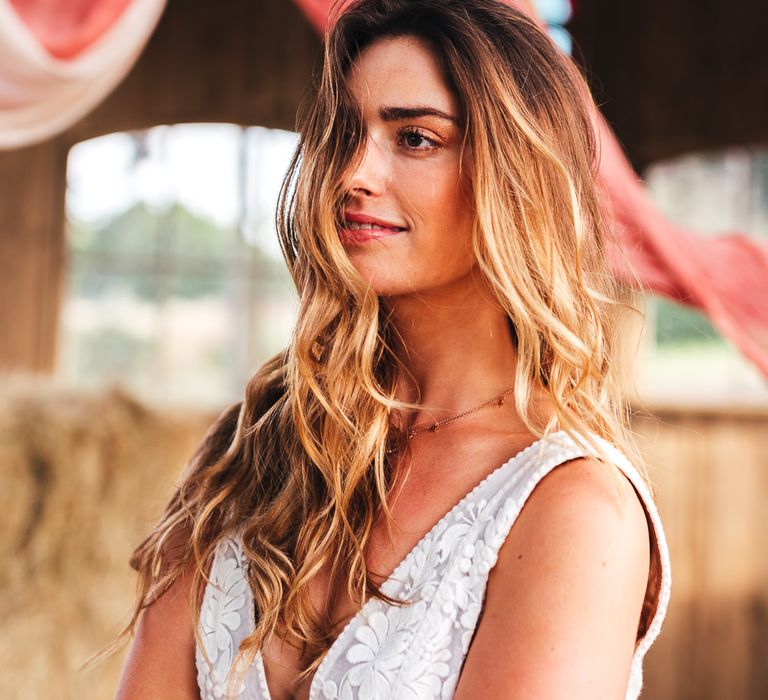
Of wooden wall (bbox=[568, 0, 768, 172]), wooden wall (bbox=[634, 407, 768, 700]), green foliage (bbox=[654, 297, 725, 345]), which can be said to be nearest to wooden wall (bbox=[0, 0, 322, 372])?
wooden wall (bbox=[568, 0, 768, 172])

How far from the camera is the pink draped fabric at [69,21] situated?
168cm

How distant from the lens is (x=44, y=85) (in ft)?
5.76

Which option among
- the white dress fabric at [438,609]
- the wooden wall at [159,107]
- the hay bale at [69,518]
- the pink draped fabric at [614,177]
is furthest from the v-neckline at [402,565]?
the wooden wall at [159,107]

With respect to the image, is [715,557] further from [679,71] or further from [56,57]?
[56,57]

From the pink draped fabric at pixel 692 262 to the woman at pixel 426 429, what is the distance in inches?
20.7

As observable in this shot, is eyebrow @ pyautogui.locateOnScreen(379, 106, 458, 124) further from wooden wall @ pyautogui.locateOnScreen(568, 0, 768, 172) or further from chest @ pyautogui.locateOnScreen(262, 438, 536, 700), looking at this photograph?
wooden wall @ pyautogui.locateOnScreen(568, 0, 768, 172)

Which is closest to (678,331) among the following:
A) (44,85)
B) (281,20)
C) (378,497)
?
(281,20)

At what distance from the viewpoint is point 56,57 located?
5.62ft

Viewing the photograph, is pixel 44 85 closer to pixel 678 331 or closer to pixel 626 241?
pixel 626 241

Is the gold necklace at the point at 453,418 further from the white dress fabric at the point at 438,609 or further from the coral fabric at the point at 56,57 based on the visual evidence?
the coral fabric at the point at 56,57

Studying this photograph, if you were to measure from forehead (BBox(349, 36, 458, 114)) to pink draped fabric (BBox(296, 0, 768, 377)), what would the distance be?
595 millimetres

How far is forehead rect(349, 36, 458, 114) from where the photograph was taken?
0.90 m

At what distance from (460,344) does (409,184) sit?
6.4 inches

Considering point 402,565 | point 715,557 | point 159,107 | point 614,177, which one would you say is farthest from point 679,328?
point 402,565
